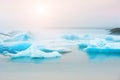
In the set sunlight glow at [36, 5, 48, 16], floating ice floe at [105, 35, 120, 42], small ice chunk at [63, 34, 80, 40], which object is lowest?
floating ice floe at [105, 35, 120, 42]

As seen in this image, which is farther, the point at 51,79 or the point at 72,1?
the point at 72,1

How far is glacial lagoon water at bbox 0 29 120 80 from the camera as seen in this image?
5.59 feet

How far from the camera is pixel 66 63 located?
173 centimetres

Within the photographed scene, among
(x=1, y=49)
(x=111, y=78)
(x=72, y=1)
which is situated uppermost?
(x=72, y=1)

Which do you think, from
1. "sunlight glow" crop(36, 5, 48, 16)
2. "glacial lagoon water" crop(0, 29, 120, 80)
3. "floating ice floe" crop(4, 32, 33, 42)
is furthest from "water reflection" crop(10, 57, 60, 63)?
"sunlight glow" crop(36, 5, 48, 16)

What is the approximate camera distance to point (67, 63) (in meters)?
1.73

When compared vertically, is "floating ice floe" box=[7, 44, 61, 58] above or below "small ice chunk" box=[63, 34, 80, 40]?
below

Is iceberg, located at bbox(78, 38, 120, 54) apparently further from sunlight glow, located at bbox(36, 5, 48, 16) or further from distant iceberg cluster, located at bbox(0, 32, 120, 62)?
sunlight glow, located at bbox(36, 5, 48, 16)

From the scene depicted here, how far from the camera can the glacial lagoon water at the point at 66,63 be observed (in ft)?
5.59

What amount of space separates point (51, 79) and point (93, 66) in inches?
12.0

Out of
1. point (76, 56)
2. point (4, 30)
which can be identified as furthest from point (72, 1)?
point (4, 30)

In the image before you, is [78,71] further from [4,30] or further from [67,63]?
[4,30]

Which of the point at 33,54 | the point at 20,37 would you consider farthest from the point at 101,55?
the point at 20,37

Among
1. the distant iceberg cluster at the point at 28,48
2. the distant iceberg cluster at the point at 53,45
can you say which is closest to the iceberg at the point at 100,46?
the distant iceberg cluster at the point at 53,45
